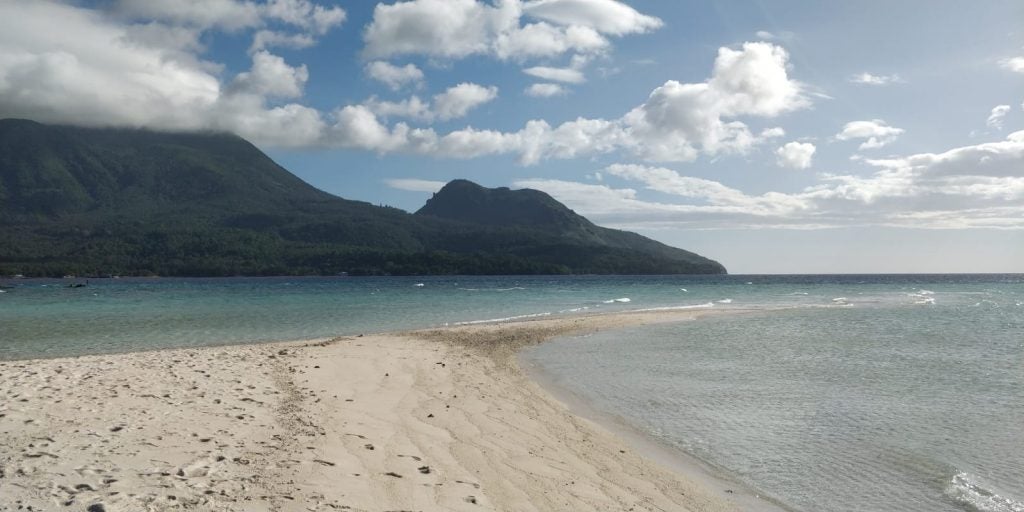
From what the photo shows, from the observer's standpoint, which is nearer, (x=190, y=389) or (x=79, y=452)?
(x=79, y=452)

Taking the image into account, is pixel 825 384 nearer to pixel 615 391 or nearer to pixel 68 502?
pixel 615 391

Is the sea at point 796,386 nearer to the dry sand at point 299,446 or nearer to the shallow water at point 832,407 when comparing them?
the shallow water at point 832,407

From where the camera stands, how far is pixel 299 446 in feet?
29.7

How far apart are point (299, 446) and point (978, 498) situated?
377 inches

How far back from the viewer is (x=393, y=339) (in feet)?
86.4

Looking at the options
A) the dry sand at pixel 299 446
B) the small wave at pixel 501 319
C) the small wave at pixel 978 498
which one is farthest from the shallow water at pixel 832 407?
the small wave at pixel 501 319

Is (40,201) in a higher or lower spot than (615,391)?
higher

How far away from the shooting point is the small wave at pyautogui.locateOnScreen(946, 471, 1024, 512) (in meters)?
8.47

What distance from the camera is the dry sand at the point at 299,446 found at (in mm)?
6996

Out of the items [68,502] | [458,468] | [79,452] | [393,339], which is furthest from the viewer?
[393,339]

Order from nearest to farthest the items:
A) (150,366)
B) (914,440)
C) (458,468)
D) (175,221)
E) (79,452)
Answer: (79,452)
(458,468)
(914,440)
(150,366)
(175,221)

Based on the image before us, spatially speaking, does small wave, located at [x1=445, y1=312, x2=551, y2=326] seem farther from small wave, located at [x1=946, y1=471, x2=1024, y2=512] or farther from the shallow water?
small wave, located at [x1=946, y1=471, x2=1024, y2=512]

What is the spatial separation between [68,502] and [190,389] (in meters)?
6.80

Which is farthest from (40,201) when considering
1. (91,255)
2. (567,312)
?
(567,312)
